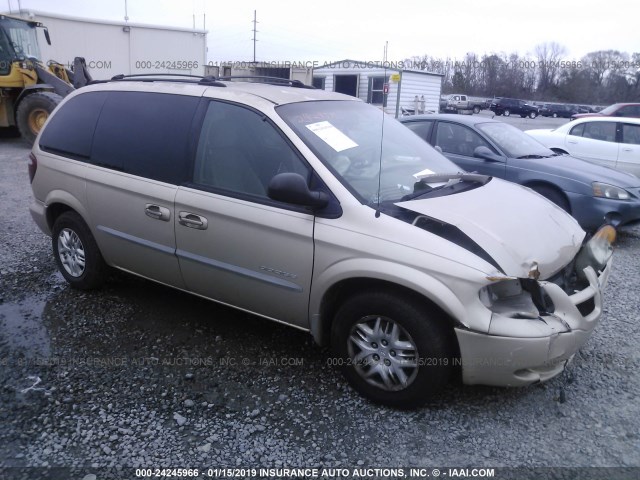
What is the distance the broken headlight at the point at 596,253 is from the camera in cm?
319

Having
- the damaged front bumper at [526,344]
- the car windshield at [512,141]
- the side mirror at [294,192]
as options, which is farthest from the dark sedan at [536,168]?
the side mirror at [294,192]

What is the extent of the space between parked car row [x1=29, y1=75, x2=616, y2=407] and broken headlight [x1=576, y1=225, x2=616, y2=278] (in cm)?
1

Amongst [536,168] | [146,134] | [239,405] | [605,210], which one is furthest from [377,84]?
[239,405]

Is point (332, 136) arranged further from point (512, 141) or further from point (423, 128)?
point (512, 141)

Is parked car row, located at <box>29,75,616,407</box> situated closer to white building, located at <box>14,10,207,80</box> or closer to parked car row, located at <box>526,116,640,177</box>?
parked car row, located at <box>526,116,640,177</box>

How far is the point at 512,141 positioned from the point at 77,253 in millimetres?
5449

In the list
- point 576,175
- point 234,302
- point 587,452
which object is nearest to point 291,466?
point 234,302

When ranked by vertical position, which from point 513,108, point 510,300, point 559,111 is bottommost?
point 559,111

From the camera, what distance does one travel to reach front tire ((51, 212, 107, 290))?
419 cm

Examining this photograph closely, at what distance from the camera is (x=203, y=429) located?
9.13 feet

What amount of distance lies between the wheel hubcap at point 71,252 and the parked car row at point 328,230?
0.02 meters

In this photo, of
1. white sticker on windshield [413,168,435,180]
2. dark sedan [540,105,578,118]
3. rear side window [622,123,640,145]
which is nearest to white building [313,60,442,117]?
rear side window [622,123,640,145]

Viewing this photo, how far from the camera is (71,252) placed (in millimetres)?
4355

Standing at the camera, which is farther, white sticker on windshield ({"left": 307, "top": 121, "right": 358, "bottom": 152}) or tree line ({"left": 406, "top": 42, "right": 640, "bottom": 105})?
tree line ({"left": 406, "top": 42, "right": 640, "bottom": 105})
